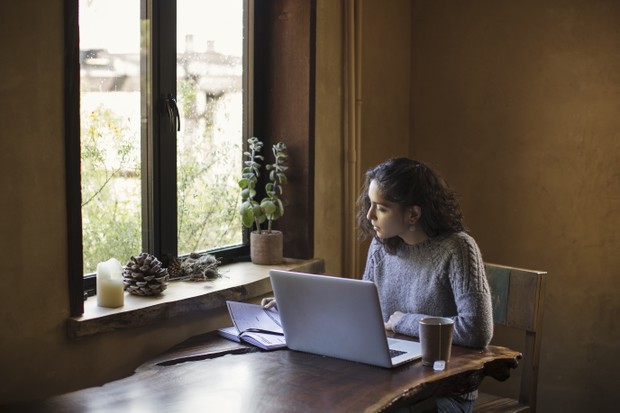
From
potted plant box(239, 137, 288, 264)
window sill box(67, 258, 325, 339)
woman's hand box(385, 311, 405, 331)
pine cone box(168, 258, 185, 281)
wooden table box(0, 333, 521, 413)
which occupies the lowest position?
wooden table box(0, 333, 521, 413)

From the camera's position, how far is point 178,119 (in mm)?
2783

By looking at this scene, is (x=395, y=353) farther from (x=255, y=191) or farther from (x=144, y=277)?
(x=255, y=191)

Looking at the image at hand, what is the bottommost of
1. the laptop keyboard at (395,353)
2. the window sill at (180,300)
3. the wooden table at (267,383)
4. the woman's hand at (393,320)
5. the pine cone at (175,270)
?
the wooden table at (267,383)

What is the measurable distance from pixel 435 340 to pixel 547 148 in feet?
5.64

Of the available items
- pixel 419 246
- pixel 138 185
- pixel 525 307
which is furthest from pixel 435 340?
pixel 138 185

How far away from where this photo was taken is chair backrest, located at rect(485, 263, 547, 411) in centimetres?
255

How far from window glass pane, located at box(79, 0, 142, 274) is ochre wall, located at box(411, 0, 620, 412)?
1593 mm

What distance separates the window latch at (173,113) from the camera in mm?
2740

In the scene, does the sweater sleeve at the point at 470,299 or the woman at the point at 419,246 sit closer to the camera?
the sweater sleeve at the point at 470,299

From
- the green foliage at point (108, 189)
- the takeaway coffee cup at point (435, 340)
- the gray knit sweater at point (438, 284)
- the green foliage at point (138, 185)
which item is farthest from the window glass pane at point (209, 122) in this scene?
the takeaway coffee cup at point (435, 340)

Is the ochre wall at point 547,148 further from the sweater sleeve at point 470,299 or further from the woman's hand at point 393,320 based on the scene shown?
the woman's hand at point 393,320

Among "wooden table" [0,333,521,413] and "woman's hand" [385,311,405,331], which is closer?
"wooden table" [0,333,521,413]

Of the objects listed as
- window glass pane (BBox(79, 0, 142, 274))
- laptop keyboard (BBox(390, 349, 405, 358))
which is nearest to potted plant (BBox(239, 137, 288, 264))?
window glass pane (BBox(79, 0, 142, 274))

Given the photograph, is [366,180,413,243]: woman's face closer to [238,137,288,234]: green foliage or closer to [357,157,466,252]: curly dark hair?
[357,157,466,252]: curly dark hair
